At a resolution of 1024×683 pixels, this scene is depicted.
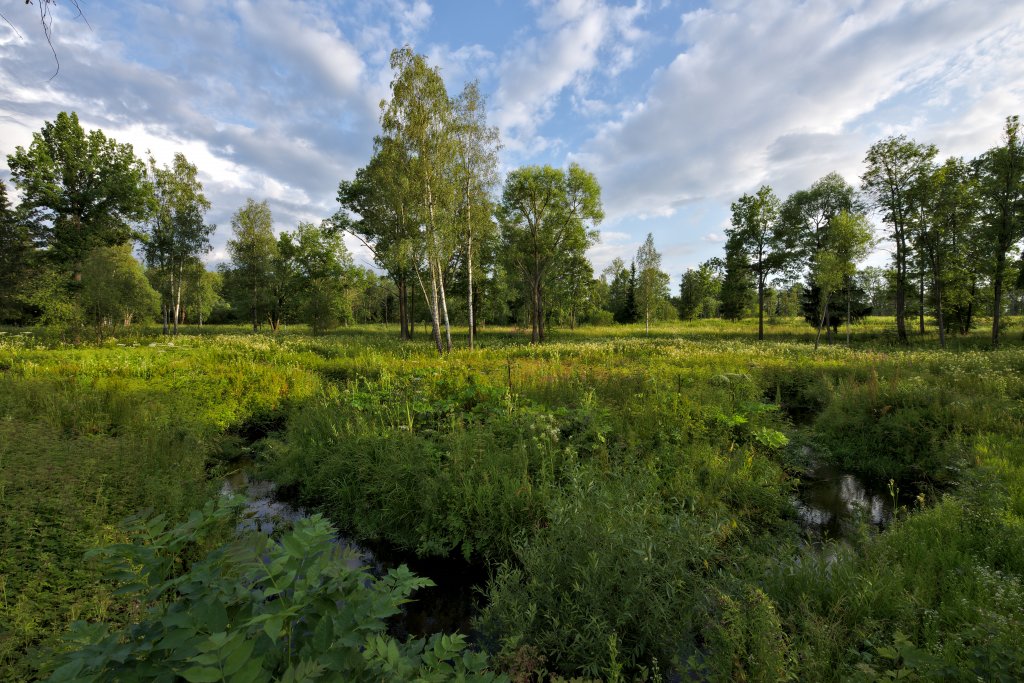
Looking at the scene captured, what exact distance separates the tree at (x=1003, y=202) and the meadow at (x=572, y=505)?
15.5 meters

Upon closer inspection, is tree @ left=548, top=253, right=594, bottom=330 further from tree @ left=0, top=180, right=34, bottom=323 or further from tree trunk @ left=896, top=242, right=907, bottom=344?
tree @ left=0, top=180, right=34, bottom=323

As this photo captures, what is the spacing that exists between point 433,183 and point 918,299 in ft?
111

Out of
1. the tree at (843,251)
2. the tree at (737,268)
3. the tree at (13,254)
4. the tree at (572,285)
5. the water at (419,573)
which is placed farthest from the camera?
the tree at (572,285)

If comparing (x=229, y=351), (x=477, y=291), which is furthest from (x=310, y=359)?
(x=477, y=291)

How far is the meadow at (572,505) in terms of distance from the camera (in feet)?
9.34

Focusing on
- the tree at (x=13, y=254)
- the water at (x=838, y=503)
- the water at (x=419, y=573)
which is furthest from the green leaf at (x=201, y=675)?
the tree at (x=13, y=254)

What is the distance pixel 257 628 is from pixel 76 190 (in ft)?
138

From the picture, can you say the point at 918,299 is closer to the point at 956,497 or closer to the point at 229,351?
the point at 956,497

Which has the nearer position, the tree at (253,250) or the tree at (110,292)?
the tree at (110,292)

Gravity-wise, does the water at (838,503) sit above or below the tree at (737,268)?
below

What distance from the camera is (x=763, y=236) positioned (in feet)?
104

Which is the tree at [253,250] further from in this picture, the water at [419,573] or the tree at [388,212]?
the water at [419,573]

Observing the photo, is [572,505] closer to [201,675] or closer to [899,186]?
[201,675]

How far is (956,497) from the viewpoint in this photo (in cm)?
529
